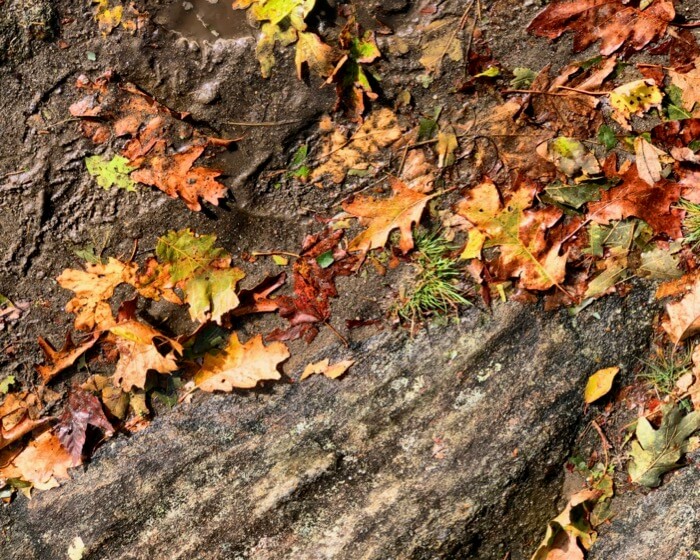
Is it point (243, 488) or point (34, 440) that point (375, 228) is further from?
point (34, 440)

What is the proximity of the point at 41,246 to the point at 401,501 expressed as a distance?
6.10ft

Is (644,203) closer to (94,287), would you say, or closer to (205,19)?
(205,19)

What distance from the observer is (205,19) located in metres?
2.63

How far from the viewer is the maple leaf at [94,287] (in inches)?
Result: 108

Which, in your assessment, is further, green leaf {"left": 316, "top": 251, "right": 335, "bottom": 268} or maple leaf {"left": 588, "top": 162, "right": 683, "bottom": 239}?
green leaf {"left": 316, "top": 251, "right": 335, "bottom": 268}

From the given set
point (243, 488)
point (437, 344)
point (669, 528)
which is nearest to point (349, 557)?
point (243, 488)

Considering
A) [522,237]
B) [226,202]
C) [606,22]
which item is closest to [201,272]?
[226,202]

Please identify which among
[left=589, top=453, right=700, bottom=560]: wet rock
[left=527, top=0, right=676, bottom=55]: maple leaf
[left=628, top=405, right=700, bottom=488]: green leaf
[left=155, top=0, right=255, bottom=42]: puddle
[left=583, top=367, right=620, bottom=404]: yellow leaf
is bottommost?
[left=589, top=453, right=700, bottom=560]: wet rock

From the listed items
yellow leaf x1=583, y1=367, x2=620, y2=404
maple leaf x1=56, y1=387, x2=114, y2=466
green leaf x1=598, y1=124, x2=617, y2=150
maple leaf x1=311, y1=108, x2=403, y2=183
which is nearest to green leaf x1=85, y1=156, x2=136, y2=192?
maple leaf x1=311, y1=108, x2=403, y2=183

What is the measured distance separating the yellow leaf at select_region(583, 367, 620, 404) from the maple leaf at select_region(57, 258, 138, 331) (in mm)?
1921

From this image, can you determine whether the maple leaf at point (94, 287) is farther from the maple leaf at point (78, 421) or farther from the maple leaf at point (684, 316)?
the maple leaf at point (684, 316)

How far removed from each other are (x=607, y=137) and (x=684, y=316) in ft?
2.48

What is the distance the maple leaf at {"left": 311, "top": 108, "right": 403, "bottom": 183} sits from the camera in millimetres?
2590

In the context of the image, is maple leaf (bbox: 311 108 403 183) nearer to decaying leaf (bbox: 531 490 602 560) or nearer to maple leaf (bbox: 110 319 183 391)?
maple leaf (bbox: 110 319 183 391)
